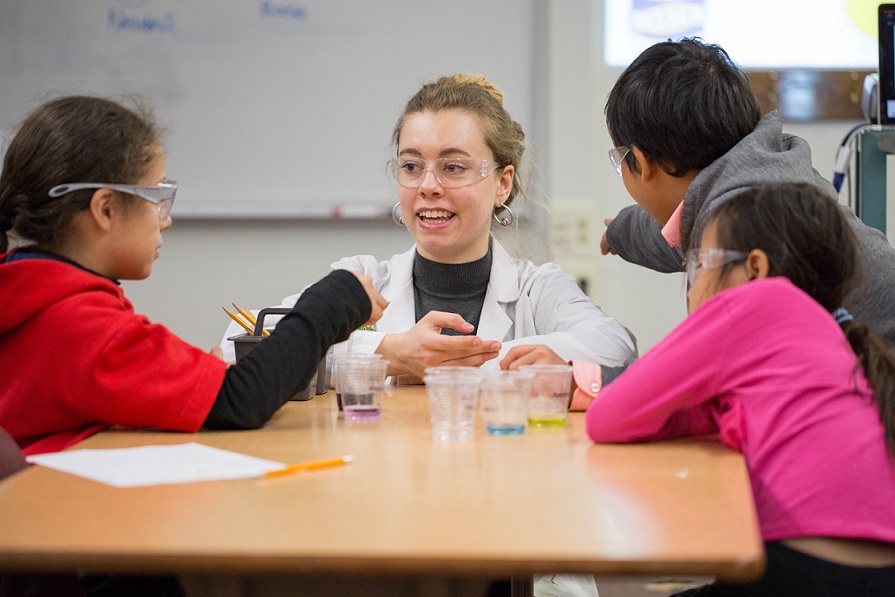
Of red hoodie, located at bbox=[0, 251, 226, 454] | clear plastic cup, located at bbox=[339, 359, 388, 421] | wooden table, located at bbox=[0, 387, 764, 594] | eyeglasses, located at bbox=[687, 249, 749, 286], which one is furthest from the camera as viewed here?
clear plastic cup, located at bbox=[339, 359, 388, 421]

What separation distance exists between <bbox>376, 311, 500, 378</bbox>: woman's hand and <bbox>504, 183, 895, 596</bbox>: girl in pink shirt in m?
0.47

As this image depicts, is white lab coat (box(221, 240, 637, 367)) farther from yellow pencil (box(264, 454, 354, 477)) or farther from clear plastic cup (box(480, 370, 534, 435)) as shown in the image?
yellow pencil (box(264, 454, 354, 477))

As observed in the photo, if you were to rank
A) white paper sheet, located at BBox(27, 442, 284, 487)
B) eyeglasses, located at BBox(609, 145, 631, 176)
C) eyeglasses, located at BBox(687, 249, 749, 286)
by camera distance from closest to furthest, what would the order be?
white paper sheet, located at BBox(27, 442, 284, 487) < eyeglasses, located at BBox(687, 249, 749, 286) < eyeglasses, located at BBox(609, 145, 631, 176)

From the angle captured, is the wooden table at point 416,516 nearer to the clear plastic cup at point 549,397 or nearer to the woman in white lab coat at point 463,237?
the clear plastic cup at point 549,397

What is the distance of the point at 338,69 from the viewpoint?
388 centimetres

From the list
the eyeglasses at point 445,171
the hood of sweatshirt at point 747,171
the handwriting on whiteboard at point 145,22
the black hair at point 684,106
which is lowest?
the eyeglasses at point 445,171

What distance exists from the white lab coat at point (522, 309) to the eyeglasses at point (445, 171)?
24 cm

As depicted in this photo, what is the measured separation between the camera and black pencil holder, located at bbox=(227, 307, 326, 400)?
1.74 meters

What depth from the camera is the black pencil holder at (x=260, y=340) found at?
1.74 meters

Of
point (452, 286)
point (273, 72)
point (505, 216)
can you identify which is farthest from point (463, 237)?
point (273, 72)

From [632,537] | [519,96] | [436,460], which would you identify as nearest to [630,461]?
[436,460]

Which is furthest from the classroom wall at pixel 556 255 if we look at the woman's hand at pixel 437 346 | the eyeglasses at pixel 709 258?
the eyeglasses at pixel 709 258

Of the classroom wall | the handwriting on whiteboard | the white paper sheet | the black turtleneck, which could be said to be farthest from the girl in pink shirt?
the handwriting on whiteboard

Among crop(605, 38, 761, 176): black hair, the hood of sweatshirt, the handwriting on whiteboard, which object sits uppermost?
the handwriting on whiteboard
